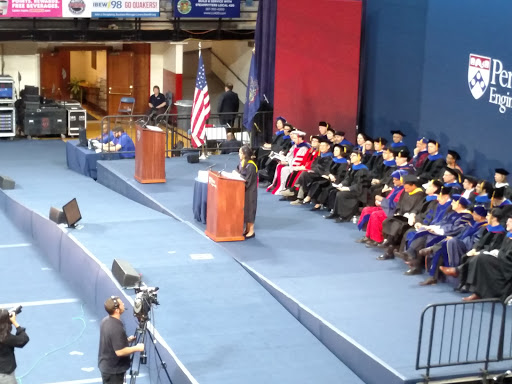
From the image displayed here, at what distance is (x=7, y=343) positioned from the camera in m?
7.84

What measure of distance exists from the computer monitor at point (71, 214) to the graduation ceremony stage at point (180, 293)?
149mm

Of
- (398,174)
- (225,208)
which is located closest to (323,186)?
(398,174)

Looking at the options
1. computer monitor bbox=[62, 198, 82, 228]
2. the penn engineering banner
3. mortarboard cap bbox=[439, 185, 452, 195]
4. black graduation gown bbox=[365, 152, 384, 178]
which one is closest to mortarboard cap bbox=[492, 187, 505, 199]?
mortarboard cap bbox=[439, 185, 452, 195]

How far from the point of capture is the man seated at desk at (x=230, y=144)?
17594 mm

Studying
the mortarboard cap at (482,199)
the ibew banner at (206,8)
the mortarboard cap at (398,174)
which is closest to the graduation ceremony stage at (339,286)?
the mortarboard cap at (398,174)

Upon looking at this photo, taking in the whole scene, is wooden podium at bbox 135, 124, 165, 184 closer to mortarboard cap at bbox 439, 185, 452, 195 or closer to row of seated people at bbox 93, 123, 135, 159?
row of seated people at bbox 93, 123, 135, 159

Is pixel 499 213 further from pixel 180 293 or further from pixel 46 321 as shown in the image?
pixel 46 321

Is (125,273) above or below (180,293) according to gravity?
above

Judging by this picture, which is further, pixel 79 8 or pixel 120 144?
pixel 79 8

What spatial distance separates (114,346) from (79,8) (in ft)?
41.3

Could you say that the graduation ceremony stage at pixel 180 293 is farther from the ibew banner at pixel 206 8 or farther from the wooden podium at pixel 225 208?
the ibew banner at pixel 206 8

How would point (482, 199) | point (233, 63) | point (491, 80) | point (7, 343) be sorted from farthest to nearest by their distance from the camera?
point (233, 63)
point (491, 80)
point (482, 199)
point (7, 343)

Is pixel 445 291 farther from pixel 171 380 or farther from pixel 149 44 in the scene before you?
pixel 149 44

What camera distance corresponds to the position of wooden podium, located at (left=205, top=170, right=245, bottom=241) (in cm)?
1169
